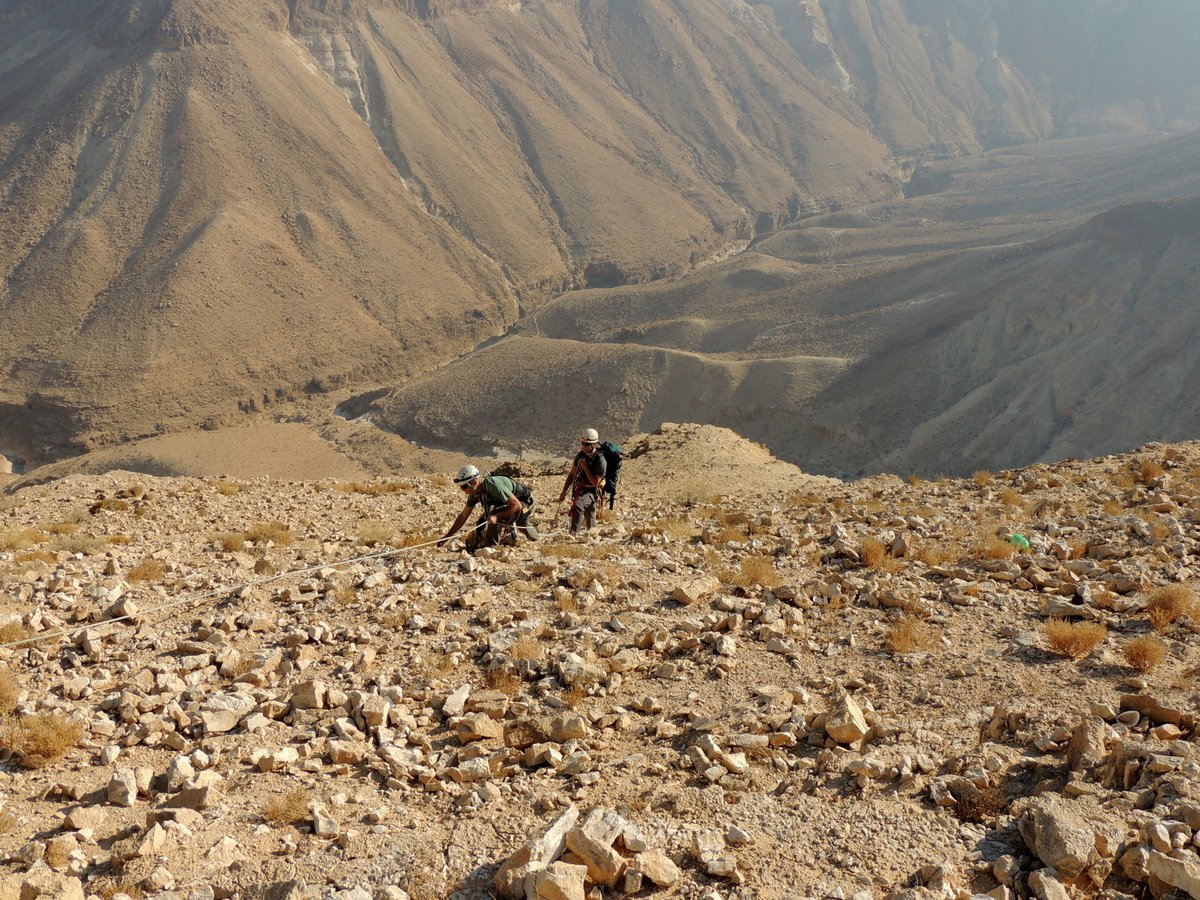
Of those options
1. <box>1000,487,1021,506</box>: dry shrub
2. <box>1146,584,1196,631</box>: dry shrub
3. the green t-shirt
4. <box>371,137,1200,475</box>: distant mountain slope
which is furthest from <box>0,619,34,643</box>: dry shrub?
<box>371,137,1200,475</box>: distant mountain slope

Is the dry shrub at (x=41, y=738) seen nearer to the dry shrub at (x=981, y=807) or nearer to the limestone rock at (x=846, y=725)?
the limestone rock at (x=846, y=725)

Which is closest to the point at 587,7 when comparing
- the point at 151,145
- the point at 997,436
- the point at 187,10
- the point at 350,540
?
the point at 187,10

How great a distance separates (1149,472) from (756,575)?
6.96 meters

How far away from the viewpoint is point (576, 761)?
4613 mm

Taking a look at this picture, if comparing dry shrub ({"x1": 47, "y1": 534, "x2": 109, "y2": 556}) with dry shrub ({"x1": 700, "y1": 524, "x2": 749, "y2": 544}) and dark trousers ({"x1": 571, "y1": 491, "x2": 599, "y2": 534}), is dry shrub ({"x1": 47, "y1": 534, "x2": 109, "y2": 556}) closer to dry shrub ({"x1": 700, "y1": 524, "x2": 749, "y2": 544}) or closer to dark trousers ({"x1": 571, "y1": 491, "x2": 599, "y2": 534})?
dark trousers ({"x1": 571, "y1": 491, "x2": 599, "y2": 534})

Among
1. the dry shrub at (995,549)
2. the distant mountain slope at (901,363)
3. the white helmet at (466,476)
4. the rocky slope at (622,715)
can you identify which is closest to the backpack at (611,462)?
the rocky slope at (622,715)

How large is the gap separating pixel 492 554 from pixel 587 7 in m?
109

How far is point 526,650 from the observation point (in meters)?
6.02

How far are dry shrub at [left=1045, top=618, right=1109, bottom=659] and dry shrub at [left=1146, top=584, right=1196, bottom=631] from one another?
559 millimetres

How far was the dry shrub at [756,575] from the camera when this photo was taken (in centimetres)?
746

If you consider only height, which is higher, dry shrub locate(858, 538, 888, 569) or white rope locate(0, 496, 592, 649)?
white rope locate(0, 496, 592, 649)

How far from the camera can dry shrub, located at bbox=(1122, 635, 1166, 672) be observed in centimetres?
532

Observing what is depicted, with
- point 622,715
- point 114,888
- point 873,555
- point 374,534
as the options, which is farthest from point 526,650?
point 374,534

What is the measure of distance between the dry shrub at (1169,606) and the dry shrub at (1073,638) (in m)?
0.56
